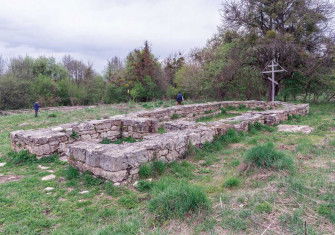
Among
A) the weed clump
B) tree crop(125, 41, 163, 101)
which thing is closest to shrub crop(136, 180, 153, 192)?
the weed clump

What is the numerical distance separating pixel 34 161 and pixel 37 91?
2446cm

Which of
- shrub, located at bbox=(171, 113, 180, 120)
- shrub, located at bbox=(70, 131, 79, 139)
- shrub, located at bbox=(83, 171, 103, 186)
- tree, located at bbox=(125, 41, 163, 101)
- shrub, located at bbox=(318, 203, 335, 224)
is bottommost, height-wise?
shrub, located at bbox=(83, 171, 103, 186)

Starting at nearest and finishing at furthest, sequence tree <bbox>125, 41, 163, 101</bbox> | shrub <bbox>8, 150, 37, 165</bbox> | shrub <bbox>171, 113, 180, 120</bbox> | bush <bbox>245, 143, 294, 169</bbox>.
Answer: bush <bbox>245, 143, 294, 169</bbox> < shrub <bbox>8, 150, 37, 165</bbox> < shrub <bbox>171, 113, 180, 120</bbox> < tree <bbox>125, 41, 163, 101</bbox>

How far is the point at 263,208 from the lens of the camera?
3.55 meters

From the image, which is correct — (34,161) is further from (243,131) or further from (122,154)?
(243,131)

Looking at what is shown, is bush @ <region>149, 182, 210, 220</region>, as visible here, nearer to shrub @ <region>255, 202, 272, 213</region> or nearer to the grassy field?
the grassy field

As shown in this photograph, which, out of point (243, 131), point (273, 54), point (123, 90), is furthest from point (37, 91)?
point (243, 131)

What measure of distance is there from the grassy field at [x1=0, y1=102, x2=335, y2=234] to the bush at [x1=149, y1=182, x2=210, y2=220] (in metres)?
0.01

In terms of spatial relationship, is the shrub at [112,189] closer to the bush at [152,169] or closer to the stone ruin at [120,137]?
the stone ruin at [120,137]

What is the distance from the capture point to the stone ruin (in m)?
5.14

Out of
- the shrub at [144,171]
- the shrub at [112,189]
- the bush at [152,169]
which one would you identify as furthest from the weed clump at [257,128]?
the shrub at [112,189]

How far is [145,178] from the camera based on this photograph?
17.1 feet

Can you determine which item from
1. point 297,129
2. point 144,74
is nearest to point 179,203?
point 297,129

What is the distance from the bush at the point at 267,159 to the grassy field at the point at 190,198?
0.7 inches
